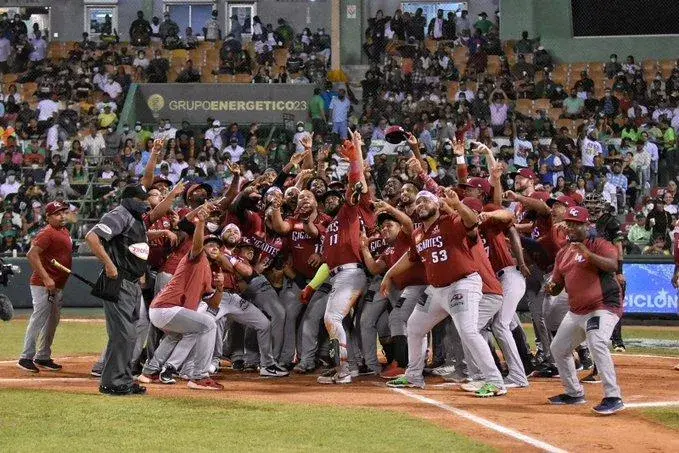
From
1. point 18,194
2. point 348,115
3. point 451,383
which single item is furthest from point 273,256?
point 348,115

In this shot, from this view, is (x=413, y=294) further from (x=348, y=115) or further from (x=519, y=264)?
(x=348, y=115)

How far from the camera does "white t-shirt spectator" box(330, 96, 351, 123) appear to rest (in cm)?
3020

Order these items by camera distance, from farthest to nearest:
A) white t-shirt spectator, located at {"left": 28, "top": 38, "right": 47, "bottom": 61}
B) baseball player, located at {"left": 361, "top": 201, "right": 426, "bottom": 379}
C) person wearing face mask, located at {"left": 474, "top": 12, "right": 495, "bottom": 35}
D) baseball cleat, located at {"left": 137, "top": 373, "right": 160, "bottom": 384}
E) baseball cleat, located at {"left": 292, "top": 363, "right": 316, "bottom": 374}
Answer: white t-shirt spectator, located at {"left": 28, "top": 38, "right": 47, "bottom": 61} < person wearing face mask, located at {"left": 474, "top": 12, "right": 495, "bottom": 35} < baseball cleat, located at {"left": 292, "top": 363, "right": 316, "bottom": 374} < baseball player, located at {"left": 361, "top": 201, "right": 426, "bottom": 379} < baseball cleat, located at {"left": 137, "top": 373, "right": 160, "bottom": 384}

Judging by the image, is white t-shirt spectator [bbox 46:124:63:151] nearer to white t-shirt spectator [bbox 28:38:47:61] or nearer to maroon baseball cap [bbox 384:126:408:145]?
white t-shirt spectator [bbox 28:38:47:61]

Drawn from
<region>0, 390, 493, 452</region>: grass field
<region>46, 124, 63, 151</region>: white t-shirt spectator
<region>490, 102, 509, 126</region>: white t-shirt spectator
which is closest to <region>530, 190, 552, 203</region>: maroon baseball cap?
<region>0, 390, 493, 452</region>: grass field

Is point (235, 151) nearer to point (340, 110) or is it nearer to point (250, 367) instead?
point (340, 110)

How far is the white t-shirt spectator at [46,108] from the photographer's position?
31.7m

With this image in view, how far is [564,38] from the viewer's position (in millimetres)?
34219

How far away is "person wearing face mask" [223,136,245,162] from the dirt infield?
14447 millimetres

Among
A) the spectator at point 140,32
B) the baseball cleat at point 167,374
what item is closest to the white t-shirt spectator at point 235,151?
the spectator at point 140,32

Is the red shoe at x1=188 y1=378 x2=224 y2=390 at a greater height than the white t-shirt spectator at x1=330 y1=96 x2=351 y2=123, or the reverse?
the white t-shirt spectator at x1=330 y1=96 x2=351 y2=123

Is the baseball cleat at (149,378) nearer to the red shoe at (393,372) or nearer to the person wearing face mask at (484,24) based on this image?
the red shoe at (393,372)

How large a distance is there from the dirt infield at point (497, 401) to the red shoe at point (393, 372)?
1.07 feet

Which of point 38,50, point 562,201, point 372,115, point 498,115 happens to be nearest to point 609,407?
point 562,201
